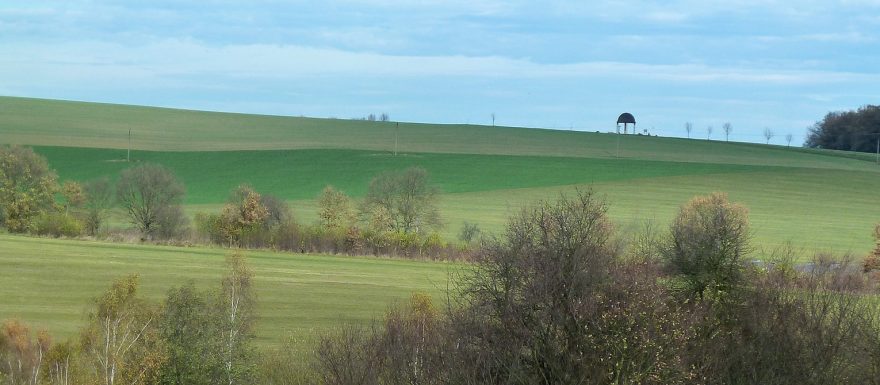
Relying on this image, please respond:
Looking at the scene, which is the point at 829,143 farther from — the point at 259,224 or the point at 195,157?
the point at 259,224

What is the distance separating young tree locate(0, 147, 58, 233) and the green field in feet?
22.1

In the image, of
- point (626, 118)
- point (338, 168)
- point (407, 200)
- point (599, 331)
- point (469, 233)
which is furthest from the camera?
point (626, 118)

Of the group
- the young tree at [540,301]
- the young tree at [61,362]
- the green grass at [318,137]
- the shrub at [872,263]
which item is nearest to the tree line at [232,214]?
the shrub at [872,263]

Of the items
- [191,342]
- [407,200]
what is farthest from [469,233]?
[191,342]

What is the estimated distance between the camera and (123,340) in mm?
42188

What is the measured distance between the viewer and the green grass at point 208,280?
56.3 metres

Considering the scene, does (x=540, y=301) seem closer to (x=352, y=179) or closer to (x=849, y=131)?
(x=352, y=179)

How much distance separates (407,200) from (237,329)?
4981 centimetres

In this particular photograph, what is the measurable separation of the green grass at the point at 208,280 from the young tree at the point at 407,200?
12340 millimetres

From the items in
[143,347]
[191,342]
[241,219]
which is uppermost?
[241,219]

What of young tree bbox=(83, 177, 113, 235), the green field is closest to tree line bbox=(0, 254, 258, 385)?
the green field

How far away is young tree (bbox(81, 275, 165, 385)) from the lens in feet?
139

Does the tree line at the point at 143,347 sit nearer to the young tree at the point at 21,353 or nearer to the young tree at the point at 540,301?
the young tree at the point at 21,353

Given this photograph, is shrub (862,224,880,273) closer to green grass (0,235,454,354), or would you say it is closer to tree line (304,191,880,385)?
green grass (0,235,454,354)
